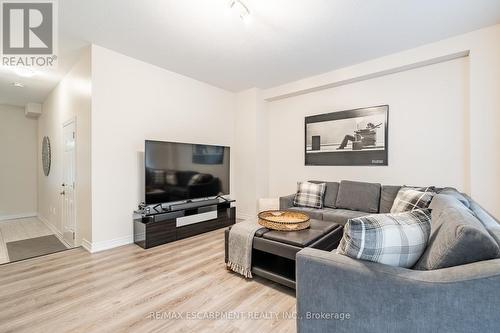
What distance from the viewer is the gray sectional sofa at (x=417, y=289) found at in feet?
2.71

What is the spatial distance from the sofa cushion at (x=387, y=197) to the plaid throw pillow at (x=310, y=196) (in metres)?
0.83

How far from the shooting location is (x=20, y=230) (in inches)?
173

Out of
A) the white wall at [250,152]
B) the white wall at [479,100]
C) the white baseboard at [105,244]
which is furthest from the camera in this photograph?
the white wall at [250,152]

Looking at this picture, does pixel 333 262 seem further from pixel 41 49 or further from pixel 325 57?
pixel 41 49

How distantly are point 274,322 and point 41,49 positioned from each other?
4.32 m

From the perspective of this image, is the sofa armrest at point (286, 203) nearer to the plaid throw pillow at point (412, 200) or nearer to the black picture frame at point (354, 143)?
the black picture frame at point (354, 143)

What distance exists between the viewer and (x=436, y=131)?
3117mm

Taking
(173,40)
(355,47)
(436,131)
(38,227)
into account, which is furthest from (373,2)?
(38,227)

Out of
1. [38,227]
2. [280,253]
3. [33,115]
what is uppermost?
[33,115]

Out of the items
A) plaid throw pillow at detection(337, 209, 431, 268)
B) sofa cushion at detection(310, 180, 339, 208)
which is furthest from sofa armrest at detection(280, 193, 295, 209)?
plaid throw pillow at detection(337, 209, 431, 268)

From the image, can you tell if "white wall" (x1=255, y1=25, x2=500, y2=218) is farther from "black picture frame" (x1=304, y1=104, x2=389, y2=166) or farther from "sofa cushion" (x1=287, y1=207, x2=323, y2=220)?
"sofa cushion" (x1=287, y1=207, x2=323, y2=220)

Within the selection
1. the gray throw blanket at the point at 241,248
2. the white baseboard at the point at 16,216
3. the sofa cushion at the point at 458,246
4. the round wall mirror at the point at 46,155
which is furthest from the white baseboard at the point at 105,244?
the white baseboard at the point at 16,216

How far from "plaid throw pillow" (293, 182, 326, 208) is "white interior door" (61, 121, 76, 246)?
11.4 feet

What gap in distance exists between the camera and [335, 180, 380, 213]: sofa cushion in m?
3.27
